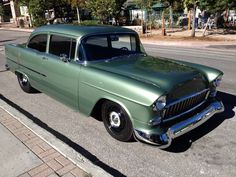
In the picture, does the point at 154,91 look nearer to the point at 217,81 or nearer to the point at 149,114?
the point at 149,114

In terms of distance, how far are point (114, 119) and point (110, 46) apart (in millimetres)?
1398

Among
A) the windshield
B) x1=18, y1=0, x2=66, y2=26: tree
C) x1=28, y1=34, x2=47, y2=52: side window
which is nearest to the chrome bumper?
the windshield

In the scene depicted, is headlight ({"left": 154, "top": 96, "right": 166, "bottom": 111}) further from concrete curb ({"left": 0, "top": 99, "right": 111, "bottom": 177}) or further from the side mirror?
the side mirror

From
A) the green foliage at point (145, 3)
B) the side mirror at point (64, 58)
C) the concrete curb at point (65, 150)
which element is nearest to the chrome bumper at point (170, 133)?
the concrete curb at point (65, 150)

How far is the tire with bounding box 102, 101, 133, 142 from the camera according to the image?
3.87 meters

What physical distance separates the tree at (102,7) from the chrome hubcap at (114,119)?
21.5 m

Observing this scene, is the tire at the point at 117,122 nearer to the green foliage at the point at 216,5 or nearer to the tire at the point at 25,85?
the tire at the point at 25,85

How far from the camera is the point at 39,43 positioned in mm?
5684

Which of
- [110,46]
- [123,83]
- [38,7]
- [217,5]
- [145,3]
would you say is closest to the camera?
[123,83]

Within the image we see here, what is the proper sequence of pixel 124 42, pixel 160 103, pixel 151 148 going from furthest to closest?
pixel 124 42 < pixel 151 148 < pixel 160 103

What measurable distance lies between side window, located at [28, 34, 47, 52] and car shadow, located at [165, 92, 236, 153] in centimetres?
310

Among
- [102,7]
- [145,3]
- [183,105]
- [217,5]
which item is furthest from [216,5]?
[183,105]

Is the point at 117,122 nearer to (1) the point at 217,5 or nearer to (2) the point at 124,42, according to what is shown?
(2) the point at 124,42

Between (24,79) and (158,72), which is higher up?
(158,72)
